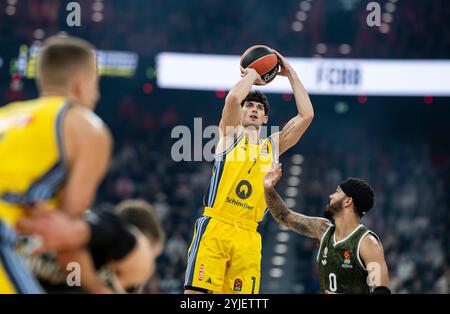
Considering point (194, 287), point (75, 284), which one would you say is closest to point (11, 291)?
point (75, 284)

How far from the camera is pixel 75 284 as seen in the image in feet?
12.6

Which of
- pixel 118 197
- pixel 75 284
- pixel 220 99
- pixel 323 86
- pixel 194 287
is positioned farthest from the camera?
pixel 220 99

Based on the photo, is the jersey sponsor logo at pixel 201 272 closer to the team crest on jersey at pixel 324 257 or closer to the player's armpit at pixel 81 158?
the team crest on jersey at pixel 324 257

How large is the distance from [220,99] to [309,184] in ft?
11.1

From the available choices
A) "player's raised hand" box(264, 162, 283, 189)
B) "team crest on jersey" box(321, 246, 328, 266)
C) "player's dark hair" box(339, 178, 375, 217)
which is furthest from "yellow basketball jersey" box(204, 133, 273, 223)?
"player's dark hair" box(339, 178, 375, 217)

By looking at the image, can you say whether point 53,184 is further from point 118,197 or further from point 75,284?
point 118,197

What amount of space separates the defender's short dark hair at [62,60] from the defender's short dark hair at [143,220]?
0.76 metres

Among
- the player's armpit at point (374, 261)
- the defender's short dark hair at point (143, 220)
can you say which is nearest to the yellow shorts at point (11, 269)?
the defender's short dark hair at point (143, 220)

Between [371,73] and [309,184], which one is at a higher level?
[371,73]

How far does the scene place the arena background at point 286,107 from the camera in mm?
17906

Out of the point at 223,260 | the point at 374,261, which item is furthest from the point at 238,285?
the point at 374,261

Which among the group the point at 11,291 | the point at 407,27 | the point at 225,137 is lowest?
the point at 11,291

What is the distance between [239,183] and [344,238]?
1.05 metres
